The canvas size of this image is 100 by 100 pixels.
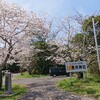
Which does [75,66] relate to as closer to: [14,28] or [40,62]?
[14,28]

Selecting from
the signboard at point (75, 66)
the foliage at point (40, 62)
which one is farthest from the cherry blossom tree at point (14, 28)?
the foliage at point (40, 62)

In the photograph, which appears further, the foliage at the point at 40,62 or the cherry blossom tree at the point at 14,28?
the foliage at the point at 40,62

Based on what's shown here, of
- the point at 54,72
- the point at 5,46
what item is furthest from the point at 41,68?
the point at 5,46

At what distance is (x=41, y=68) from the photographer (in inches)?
1858

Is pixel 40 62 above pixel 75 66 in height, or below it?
above

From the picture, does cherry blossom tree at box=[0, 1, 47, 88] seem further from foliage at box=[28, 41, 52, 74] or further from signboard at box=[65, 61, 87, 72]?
foliage at box=[28, 41, 52, 74]

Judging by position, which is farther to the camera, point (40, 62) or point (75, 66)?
point (40, 62)

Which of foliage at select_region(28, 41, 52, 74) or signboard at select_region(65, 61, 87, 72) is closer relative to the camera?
signboard at select_region(65, 61, 87, 72)

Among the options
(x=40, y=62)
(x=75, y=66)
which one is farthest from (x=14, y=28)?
(x=40, y=62)

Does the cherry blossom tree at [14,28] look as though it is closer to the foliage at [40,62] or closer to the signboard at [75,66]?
the signboard at [75,66]

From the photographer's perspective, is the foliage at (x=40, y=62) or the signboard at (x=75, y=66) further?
the foliage at (x=40, y=62)

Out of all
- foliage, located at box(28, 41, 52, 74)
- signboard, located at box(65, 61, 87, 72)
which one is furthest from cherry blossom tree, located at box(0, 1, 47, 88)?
foliage, located at box(28, 41, 52, 74)

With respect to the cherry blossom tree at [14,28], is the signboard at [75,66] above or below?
below

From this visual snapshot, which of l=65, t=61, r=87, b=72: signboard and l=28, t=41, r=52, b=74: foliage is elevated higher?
l=28, t=41, r=52, b=74: foliage
